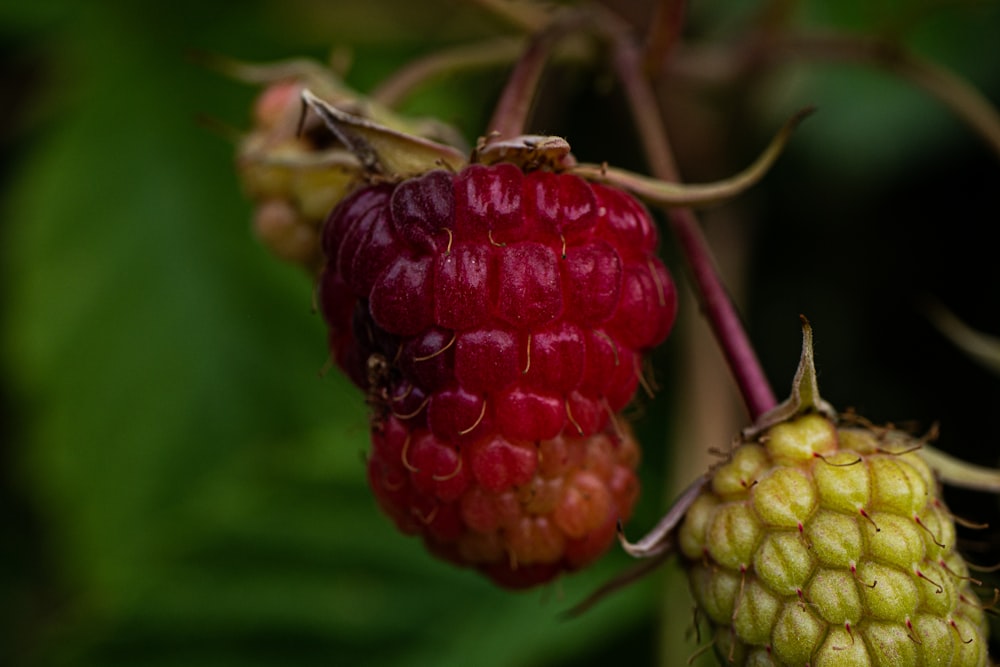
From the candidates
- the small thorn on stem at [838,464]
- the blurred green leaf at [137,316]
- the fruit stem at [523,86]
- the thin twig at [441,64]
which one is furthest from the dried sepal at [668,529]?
the blurred green leaf at [137,316]

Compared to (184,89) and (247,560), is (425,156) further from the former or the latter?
(184,89)

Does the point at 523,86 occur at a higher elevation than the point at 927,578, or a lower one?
higher

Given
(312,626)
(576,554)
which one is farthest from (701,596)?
(312,626)

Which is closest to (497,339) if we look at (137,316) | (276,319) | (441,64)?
(441,64)

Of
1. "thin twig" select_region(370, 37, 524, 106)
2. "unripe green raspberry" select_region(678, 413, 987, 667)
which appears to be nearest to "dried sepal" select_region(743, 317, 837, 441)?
"unripe green raspberry" select_region(678, 413, 987, 667)

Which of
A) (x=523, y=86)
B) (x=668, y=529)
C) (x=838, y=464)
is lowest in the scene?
(x=668, y=529)

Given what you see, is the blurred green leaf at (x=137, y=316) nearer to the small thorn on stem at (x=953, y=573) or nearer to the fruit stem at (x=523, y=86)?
the fruit stem at (x=523, y=86)

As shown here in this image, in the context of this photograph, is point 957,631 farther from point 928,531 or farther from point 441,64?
point 441,64

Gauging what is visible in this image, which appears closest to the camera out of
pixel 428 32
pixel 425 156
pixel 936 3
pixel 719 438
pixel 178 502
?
pixel 425 156
